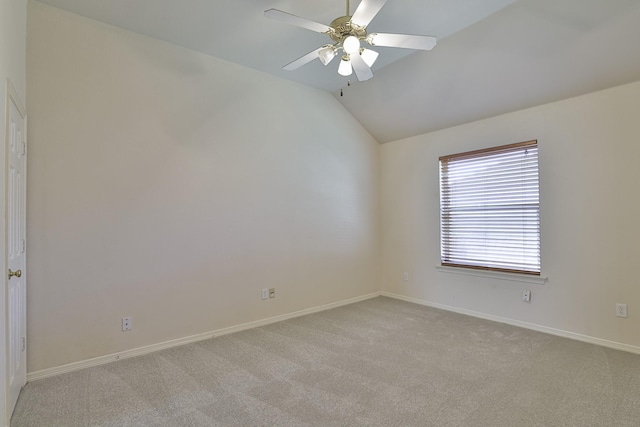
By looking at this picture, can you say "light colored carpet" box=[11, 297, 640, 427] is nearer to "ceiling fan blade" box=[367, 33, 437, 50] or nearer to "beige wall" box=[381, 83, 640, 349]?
"beige wall" box=[381, 83, 640, 349]

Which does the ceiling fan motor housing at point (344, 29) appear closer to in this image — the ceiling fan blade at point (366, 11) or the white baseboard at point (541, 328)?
the ceiling fan blade at point (366, 11)

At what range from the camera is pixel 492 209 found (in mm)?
3953

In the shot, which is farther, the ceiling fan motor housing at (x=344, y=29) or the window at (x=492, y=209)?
the window at (x=492, y=209)

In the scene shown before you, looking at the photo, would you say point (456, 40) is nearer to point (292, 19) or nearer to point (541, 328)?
point (292, 19)

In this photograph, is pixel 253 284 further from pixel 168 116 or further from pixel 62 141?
pixel 62 141

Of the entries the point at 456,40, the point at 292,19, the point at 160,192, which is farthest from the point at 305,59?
the point at 160,192

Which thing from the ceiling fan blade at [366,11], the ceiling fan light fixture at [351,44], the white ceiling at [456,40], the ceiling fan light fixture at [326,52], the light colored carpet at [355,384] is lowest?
the light colored carpet at [355,384]

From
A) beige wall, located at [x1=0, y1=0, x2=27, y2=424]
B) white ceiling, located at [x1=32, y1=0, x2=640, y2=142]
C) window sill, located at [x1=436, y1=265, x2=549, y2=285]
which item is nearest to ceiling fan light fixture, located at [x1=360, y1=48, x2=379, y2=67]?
white ceiling, located at [x1=32, y1=0, x2=640, y2=142]

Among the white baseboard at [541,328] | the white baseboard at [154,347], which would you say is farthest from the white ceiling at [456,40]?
the white baseboard at [154,347]

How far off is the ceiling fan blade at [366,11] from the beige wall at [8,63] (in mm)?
1938

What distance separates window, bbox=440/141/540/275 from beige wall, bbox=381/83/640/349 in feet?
0.37

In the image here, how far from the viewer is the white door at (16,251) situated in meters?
1.98

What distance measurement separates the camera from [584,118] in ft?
10.7

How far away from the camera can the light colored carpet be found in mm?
2033
